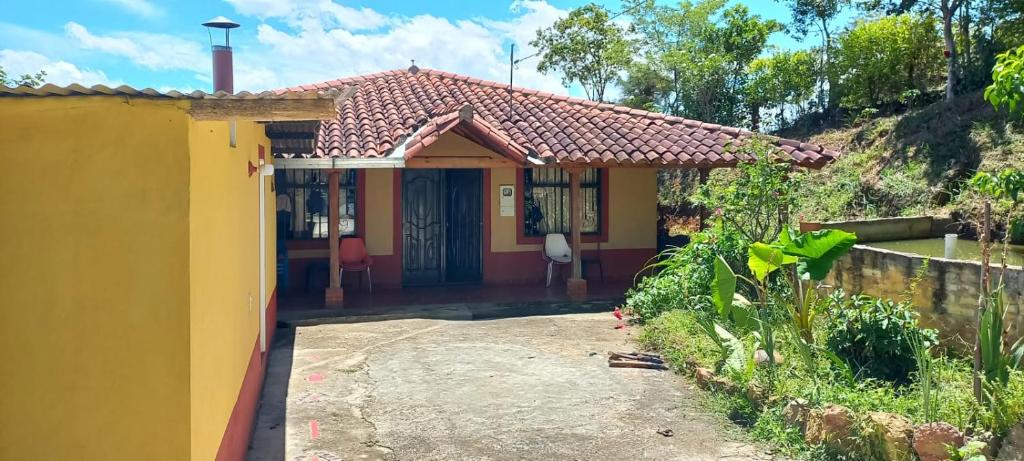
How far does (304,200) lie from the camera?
12820 millimetres

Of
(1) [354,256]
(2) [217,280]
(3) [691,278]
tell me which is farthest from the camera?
(1) [354,256]

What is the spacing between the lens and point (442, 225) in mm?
13664

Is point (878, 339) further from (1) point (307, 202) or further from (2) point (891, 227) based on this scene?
(1) point (307, 202)

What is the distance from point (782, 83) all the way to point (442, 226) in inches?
585

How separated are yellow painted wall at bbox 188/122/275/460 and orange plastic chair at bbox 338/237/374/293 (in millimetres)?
5658

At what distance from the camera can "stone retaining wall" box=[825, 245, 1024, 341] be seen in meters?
6.09

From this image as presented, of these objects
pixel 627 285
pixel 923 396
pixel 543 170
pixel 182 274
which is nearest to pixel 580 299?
pixel 627 285

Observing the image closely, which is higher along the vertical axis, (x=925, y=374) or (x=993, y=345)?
(x=993, y=345)

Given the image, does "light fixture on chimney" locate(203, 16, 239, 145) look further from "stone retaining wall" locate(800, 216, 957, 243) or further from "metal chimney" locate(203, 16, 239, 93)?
"stone retaining wall" locate(800, 216, 957, 243)

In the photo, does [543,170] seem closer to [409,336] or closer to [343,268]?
[343,268]

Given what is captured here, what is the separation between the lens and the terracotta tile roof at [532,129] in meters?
11.5

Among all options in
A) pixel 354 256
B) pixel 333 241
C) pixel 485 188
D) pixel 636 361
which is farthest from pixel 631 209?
pixel 636 361

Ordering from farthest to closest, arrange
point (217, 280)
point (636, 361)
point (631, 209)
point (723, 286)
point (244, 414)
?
1. point (631, 209)
2. point (636, 361)
3. point (723, 286)
4. point (244, 414)
5. point (217, 280)

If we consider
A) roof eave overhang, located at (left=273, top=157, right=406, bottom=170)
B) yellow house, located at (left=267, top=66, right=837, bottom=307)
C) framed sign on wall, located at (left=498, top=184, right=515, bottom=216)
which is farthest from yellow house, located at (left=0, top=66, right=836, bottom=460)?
framed sign on wall, located at (left=498, top=184, right=515, bottom=216)
